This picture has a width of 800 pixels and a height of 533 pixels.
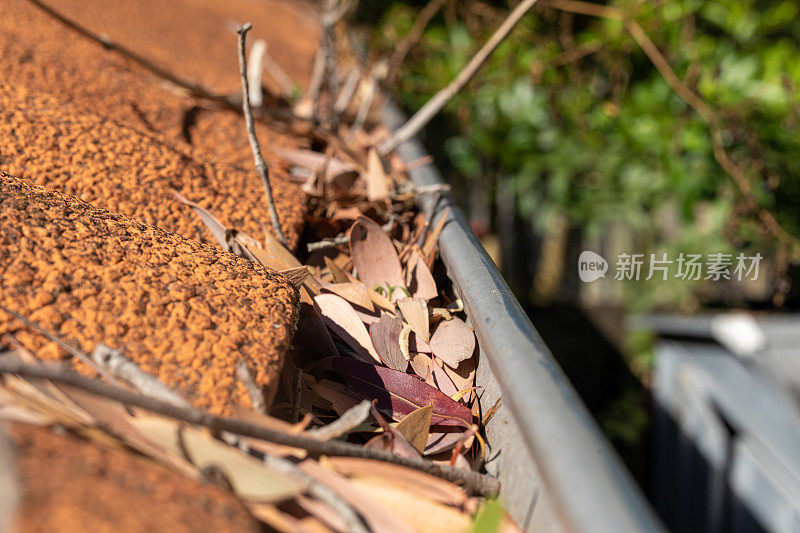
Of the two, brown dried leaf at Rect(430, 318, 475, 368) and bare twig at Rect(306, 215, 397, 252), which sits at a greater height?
bare twig at Rect(306, 215, 397, 252)

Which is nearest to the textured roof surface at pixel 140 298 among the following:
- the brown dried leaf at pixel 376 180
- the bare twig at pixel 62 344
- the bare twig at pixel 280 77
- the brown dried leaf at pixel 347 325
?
the bare twig at pixel 62 344

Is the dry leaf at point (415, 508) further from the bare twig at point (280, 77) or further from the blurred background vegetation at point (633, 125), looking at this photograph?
the blurred background vegetation at point (633, 125)

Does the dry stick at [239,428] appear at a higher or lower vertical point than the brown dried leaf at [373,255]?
lower

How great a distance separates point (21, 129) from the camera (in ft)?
3.15

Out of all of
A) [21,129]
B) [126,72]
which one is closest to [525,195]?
[126,72]

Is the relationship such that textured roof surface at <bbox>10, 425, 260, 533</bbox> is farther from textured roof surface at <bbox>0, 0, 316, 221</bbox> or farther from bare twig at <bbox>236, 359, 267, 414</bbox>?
textured roof surface at <bbox>0, 0, 316, 221</bbox>

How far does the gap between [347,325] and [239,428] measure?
1.06 feet

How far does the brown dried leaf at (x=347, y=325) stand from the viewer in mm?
885

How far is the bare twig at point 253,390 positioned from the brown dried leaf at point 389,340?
0.25 m

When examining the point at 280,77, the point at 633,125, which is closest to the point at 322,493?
the point at 280,77

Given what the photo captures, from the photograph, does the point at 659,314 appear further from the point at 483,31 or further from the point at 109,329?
the point at 109,329

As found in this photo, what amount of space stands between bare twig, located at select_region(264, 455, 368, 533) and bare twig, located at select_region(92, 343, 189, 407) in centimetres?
11

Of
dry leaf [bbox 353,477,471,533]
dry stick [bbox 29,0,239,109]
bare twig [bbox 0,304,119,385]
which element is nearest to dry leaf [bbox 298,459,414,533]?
dry leaf [bbox 353,477,471,533]

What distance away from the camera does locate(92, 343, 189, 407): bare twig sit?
613 millimetres
